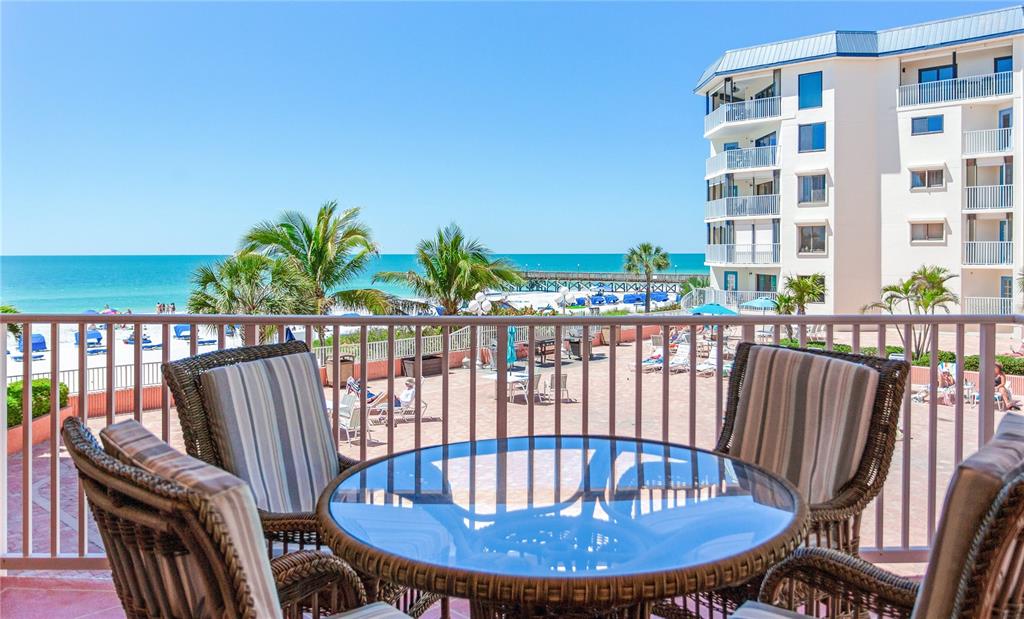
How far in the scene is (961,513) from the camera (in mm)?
854

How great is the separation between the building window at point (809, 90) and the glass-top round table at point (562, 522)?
836 inches

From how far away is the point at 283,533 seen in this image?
1932mm

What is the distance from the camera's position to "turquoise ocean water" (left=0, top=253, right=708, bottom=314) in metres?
38.1

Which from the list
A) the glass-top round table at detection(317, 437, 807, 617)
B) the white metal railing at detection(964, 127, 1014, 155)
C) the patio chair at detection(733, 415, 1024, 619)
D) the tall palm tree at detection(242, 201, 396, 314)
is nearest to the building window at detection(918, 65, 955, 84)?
the white metal railing at detection(964, 127, 1014, 155)

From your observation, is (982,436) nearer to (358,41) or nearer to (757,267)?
(757,267)

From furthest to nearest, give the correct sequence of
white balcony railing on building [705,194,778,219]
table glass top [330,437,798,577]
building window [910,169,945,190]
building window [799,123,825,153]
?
white balcony railing on building [705,194,778,219] < building window [799,123,825,153] < building window [910,169,945,190] < table glass top [330,437,798,577]

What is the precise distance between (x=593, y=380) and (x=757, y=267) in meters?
10.1

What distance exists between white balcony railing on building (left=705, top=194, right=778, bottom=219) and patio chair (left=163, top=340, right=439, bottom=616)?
2117cm

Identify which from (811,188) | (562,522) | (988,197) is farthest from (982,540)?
(811,188)

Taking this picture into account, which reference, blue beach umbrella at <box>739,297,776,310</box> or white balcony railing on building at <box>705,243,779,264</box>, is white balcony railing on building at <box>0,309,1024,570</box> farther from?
white balcony railing on building at <box>705,243,779,264</box>

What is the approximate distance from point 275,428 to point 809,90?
21.8m

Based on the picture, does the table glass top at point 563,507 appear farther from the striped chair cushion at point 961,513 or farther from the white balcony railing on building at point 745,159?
the white balcony railing on building at point 745,159

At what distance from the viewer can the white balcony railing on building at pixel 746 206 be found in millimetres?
21492

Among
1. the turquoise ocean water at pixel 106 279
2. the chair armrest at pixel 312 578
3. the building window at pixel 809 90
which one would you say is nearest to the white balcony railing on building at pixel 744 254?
the building window at pixel 809 90
